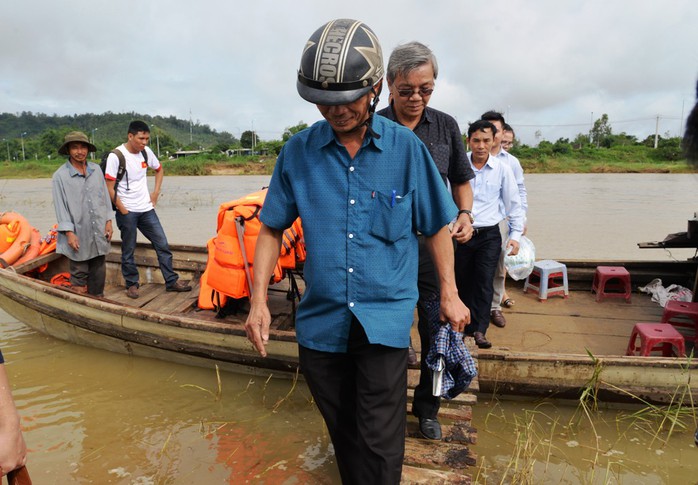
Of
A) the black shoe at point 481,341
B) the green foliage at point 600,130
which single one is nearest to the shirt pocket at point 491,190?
the black shoe at point 481,341

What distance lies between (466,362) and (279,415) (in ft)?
7.23

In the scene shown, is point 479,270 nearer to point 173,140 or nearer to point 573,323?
point 573,323

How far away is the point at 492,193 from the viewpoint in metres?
3.91

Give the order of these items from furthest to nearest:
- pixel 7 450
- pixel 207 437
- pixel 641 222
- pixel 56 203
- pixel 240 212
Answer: pixel 641 222 < pixel 56 203 < pixel 240 212 < pixel 207 437 < pixel 7 450

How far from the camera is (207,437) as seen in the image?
3.82 m

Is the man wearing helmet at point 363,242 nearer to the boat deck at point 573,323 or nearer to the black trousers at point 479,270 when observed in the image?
the black trousers at point 479,270

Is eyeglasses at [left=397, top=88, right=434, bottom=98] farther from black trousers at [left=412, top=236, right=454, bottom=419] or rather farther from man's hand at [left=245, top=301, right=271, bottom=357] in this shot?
man's hand at [left=245, top=301, right=271, bottom=357]

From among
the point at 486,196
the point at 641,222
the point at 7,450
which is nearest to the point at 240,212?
the point at 486,196

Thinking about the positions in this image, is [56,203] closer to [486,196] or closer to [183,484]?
[183,484]

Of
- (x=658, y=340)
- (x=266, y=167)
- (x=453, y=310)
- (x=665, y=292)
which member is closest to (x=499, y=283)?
(x=658, y=340)

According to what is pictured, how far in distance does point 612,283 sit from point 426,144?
3682mm

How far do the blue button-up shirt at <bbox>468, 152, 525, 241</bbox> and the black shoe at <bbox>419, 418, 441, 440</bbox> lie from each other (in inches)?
62.6

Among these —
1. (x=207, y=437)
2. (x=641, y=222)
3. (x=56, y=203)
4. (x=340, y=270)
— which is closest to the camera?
(x=340, y=270)

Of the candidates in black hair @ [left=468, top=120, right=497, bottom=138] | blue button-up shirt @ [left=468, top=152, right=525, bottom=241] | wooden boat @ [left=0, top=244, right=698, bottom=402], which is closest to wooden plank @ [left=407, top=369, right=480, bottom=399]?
wooden boat @ [left=0, top=244, right=698, bottom=402]
